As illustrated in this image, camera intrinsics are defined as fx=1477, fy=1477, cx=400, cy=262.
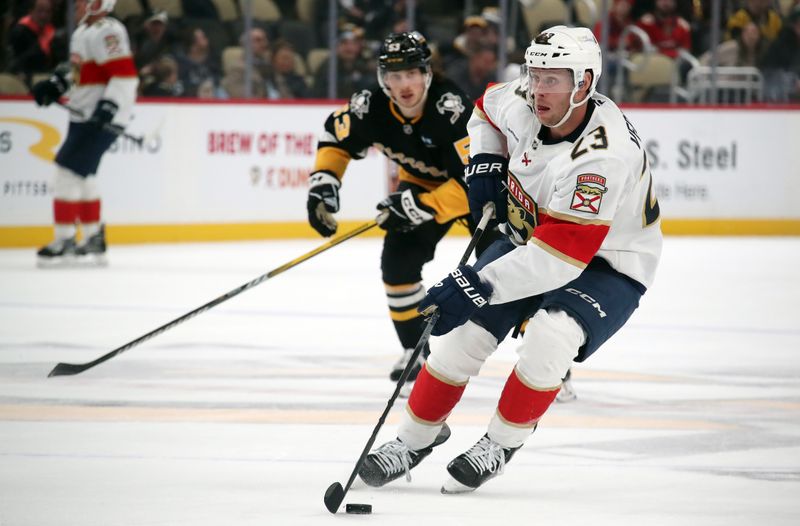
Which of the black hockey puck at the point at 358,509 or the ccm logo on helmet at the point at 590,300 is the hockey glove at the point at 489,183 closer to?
the ccm logo on helmet at the point at 590,300

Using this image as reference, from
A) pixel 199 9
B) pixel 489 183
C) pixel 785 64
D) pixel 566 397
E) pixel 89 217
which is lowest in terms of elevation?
pixel 89 217

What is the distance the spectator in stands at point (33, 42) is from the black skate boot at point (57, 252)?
59.6 inches

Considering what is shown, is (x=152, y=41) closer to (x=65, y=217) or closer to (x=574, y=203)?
(x=65, y=217)

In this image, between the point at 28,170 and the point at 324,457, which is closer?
the point at 324,457

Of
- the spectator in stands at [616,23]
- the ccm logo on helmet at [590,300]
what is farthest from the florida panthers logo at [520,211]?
the spectator in stands at [616,23]

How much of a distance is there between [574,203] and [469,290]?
0.30 meters

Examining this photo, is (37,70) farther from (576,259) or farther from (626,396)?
(576,259)

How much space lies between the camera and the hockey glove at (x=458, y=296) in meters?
3.24

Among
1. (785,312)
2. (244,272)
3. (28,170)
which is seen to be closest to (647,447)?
(785,312)

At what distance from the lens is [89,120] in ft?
29.3

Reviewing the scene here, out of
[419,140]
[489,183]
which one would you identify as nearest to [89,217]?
[419,140]

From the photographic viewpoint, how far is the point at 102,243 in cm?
883

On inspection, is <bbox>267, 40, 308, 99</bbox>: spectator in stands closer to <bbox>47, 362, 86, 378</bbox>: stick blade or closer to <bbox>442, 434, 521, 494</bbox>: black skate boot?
<bbox>47, 362, 86, 378</bbox>: stick blade

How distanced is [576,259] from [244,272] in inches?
215
